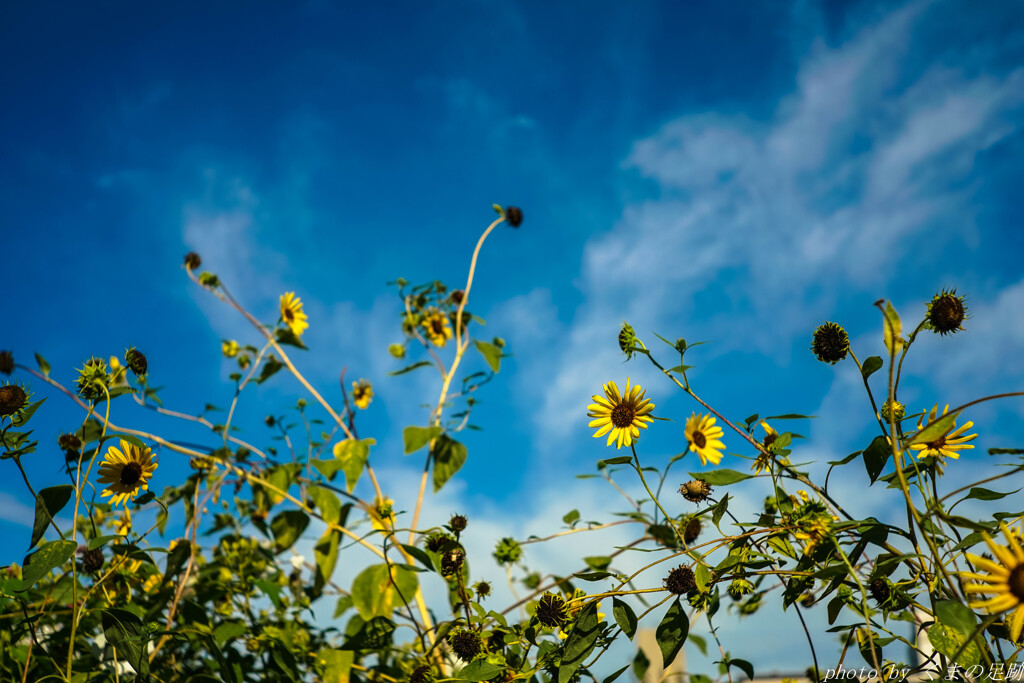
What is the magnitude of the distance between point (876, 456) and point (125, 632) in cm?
150

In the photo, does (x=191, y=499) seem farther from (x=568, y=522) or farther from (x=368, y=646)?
(x=568, y=522)

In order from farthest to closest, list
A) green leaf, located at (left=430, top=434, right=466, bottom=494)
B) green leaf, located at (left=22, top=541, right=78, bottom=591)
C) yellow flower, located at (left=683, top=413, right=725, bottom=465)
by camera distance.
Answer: green leaf, located at (left=430, top=434, right=466, bottom=494)
yellow flower, located at (left=683, top=413, right=725, bottom=465)
green leaf, located at (left=22, top=541, right=78, bottom=591)

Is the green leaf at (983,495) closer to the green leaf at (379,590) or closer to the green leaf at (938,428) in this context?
the green leaf at (938,428)

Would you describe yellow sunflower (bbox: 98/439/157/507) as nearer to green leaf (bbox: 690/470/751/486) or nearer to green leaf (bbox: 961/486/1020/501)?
green leaf (bbox: 690/470/751/486)

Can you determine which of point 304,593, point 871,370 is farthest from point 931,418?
point 304,593

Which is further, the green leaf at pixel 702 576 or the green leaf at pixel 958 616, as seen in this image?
the green leaf at pixel 702 576

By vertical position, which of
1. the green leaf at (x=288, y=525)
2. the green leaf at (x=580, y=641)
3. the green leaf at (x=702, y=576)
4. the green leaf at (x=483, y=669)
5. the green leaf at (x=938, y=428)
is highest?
the green leaf at (x=288, y=525)

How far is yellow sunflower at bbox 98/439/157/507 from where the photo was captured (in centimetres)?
162

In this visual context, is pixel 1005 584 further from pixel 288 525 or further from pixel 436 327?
pixel 436 327

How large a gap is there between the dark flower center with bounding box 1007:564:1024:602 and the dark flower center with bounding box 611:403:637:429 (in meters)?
0.71

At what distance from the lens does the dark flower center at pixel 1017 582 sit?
0.78 m

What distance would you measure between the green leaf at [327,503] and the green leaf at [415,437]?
337mm

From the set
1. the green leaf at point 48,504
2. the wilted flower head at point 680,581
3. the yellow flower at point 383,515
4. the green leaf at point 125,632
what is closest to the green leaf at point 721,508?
the wilted flower head at point 680,581

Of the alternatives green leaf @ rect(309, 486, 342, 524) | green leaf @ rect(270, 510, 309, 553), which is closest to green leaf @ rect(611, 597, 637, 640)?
green leaf @ rect(309, 486, 342, 524)
